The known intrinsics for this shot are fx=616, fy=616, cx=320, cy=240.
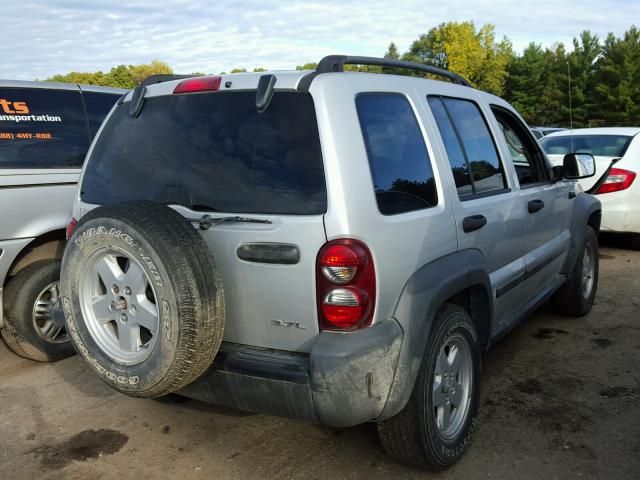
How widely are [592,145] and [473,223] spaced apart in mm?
5901

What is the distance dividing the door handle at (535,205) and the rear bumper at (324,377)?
73.3 inches

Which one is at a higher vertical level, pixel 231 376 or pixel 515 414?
pixel 231 376

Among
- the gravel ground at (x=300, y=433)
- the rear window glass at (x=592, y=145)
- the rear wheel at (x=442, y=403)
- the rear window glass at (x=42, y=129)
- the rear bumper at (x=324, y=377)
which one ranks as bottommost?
the gravel ground at (x=300, y=433)

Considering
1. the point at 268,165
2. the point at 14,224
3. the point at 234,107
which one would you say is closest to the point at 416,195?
the point at 268,165

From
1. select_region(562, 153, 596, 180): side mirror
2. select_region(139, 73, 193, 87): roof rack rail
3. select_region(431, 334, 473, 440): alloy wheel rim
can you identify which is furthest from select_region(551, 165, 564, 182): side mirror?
select_region(139, 73, 193, 87): roof rack rail

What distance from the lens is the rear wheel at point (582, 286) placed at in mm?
5094

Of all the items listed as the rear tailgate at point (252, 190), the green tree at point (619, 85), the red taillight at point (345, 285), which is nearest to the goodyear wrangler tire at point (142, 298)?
the rear tailgate at point (252, 190)

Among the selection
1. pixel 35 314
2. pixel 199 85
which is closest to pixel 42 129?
pixel 35 314

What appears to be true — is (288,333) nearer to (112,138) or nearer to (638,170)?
(112,138)

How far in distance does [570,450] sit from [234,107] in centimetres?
237

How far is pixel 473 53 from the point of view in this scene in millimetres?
71250

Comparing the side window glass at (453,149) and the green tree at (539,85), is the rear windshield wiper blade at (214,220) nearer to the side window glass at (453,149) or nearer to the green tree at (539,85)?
the side window glass at (453,149)

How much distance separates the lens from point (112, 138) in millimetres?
3242

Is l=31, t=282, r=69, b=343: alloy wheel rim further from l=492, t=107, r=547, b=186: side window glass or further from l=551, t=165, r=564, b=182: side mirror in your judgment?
l=551, t=165, r=564, b=182: side mirror
